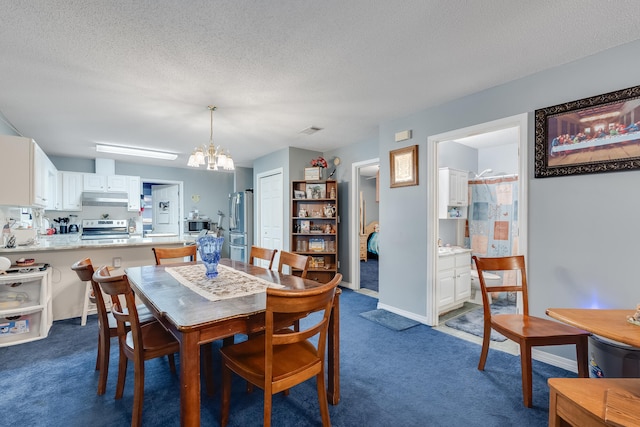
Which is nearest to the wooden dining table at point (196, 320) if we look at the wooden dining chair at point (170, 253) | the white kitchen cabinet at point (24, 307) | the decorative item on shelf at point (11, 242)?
the wooden dining chair at point (170, 253)

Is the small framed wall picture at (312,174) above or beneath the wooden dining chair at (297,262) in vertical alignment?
above

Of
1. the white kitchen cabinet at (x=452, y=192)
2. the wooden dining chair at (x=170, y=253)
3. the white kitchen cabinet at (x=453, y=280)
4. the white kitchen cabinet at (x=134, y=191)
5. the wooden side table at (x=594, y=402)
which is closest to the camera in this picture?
the wooden side table at (x=594, y=402)

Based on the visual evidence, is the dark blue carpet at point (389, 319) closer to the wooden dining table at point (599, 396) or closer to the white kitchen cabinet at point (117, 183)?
the wooden dining table at point (599, 396)

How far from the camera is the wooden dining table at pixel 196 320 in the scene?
3.86ft

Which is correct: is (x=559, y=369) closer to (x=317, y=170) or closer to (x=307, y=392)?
(x=307, y=392)

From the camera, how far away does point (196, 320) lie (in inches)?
48.5

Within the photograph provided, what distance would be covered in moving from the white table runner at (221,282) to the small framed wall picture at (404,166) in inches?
82.1

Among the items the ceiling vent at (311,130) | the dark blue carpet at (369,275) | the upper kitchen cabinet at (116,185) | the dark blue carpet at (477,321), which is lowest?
the dark blue carpet at (369,275)

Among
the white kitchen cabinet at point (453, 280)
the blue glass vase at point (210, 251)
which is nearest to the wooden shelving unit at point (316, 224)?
the white kitchen cabinet at point (453, 280)

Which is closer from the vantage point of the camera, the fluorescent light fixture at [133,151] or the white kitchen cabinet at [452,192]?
the white kitchen cabinet at [452,192]

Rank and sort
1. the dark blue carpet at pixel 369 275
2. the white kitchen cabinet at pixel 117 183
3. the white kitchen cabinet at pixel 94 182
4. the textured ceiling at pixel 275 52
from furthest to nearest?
the white kitchen cabinet at pixel 117 183
the white kitchen cabinet at pixel 94 182
the dark blue carpet at pixel 369 275
the textured ceiling at pixel 275 52

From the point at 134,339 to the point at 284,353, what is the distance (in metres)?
0.79

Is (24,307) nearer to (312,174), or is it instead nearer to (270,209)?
(270,209)

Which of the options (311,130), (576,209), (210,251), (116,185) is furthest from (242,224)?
(576,209)
